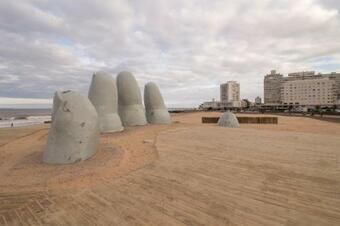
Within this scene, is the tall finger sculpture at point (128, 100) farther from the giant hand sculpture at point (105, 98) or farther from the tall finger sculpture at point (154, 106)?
the giant hand sculpture at point (105, 98)

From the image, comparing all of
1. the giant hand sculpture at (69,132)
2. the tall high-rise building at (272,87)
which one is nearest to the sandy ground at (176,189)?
the giant hand sculpture at (69,132)

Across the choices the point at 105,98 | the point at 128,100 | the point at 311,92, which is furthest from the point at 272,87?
the point at 105,98

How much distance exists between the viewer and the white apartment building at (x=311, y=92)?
95438 millimetres

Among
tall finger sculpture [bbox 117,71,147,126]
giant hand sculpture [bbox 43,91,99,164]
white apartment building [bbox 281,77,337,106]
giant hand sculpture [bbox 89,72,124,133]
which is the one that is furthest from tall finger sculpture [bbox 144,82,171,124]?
white apartment building [bbox 281,77,337,106]

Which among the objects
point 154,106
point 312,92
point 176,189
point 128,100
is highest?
point 312,92

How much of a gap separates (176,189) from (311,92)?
109694 millimetres

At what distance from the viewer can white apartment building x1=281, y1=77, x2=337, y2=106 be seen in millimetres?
95438

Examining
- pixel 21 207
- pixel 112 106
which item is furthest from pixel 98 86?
pixel 21 207

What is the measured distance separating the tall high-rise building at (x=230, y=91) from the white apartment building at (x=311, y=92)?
3439 centimetres

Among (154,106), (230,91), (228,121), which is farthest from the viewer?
(230,91)

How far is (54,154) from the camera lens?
7.28 meters

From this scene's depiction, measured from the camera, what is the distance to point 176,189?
4918 mm

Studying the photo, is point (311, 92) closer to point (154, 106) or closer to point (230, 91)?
point (230, 91)

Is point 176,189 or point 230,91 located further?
point 230,91
